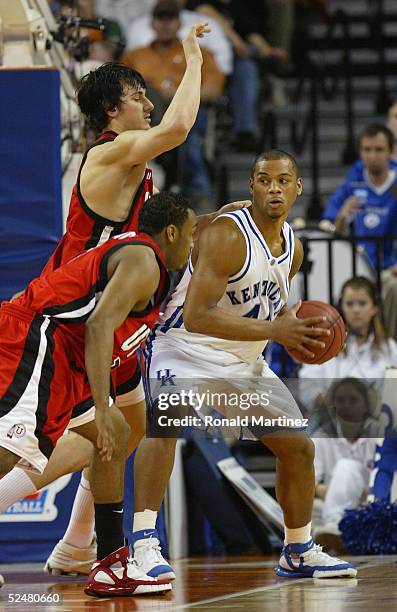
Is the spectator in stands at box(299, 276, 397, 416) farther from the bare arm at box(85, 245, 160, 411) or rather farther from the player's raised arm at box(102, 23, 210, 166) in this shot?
the bare arm at box(85, 245, 160, 411)

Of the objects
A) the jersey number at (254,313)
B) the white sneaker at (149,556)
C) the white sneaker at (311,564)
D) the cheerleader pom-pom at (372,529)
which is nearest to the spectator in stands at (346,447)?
the cheerleader pom-pom at (372,529)

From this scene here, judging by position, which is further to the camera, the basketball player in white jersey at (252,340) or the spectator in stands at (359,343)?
the spectator in stands at (359,343)

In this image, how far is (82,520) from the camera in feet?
19.6

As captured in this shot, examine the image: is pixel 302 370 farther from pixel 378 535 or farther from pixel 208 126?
pixel 208 126

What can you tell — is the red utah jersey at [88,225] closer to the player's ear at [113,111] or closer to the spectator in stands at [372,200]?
the player's ear at [113,111]

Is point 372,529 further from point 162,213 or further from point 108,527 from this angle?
point 162,213

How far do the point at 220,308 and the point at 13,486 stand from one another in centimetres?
112

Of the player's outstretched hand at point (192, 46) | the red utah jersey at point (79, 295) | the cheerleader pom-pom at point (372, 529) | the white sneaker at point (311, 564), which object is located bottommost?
the cheerleader pom-pom at point (372, 529)

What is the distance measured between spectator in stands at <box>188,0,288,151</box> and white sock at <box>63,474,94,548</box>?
6799mm

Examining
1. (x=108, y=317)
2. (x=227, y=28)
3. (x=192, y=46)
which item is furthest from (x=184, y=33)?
(x=108, y=317)

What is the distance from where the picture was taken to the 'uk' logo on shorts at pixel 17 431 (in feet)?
15.8

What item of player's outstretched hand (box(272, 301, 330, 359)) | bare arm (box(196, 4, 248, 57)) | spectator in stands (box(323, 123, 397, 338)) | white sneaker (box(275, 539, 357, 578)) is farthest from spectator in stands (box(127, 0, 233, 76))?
player's outstretched hand (box(272, 301, 330, 359))

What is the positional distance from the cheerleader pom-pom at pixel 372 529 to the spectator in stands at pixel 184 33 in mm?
5762

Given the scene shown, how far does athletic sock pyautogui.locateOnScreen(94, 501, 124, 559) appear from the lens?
5195 millimetres
